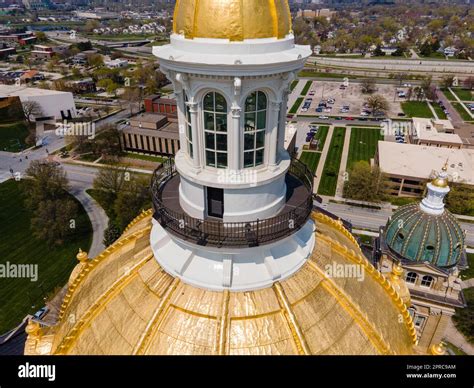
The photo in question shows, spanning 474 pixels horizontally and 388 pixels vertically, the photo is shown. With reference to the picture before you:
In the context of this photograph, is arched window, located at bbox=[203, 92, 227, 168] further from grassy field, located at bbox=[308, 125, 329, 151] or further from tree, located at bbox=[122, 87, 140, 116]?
tree, located at bbox=[122, 87, 140, 116]

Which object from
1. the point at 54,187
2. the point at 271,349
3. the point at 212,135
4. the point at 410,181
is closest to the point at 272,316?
the point at 271,349

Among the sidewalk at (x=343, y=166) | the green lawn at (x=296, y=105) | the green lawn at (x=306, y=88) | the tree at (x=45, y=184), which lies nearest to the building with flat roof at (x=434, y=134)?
the sidewalk at (x=343, y=166)

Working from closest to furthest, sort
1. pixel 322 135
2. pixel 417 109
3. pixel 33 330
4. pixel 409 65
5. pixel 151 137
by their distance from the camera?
pixel 33 330 < pixel 151 137 < pixel 322 135 < pixel 417 109 < pixel 409 65

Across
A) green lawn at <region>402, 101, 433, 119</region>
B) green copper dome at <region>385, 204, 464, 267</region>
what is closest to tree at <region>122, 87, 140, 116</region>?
green lawn at <region>402, 101, 433, 119</region>

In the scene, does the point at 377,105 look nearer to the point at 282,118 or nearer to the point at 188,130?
the point at 282,118

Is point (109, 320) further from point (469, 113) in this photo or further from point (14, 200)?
point (469, 113)

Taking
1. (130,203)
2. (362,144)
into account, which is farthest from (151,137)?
(362,144)
